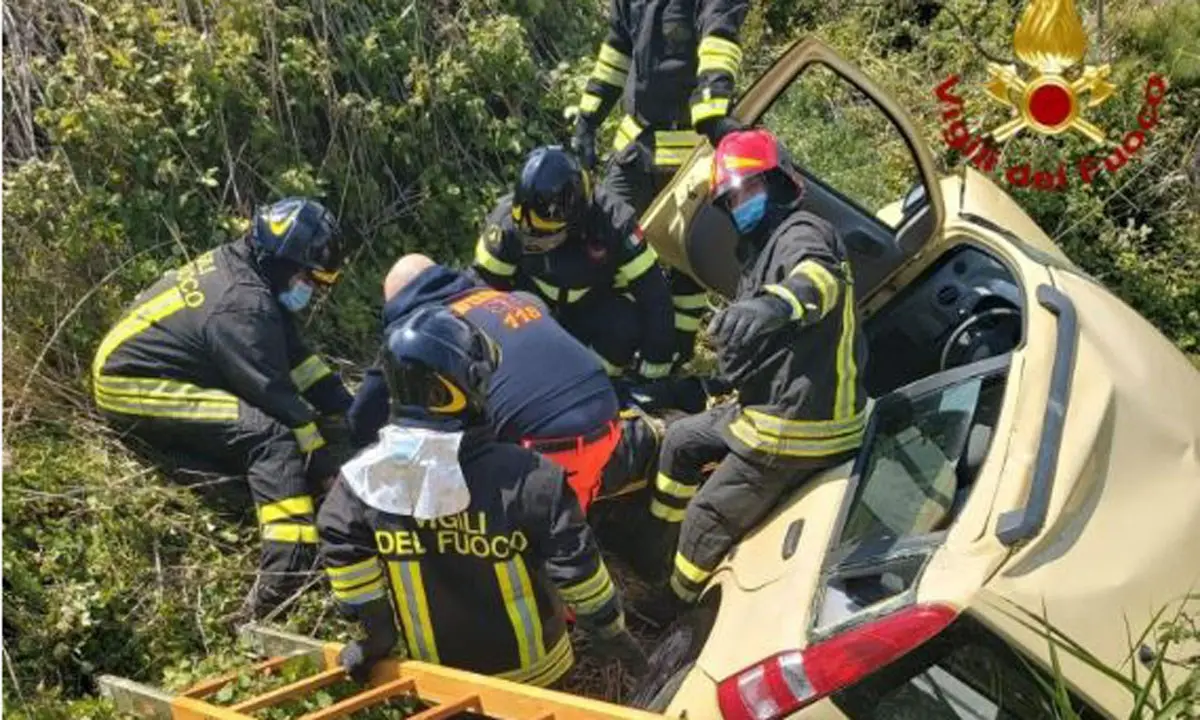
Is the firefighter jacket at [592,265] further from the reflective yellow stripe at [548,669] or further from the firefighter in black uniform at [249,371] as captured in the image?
the reflective yellow stripe at [548,669]

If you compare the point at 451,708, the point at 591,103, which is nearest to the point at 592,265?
the point at 591,103

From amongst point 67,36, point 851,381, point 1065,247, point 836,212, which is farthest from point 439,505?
point 1065,247

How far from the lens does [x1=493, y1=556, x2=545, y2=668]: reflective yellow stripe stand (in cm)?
341

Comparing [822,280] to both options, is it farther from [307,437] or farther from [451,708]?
[307,437]

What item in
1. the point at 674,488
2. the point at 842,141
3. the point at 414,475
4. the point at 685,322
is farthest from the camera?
the point at 842,141

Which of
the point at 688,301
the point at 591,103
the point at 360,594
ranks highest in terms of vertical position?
the point at 591,103

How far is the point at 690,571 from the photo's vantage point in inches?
152

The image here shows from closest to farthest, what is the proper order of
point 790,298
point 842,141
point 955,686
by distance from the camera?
point 955,686
point 790,298
point 842,141

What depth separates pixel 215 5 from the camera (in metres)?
6.43

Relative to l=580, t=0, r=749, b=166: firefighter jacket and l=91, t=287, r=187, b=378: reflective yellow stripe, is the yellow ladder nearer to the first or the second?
l=91, t=287, r=187, b=378: reflective yellow stripe

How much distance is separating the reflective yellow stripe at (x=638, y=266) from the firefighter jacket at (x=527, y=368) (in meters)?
1.04

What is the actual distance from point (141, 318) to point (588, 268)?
5.69ft

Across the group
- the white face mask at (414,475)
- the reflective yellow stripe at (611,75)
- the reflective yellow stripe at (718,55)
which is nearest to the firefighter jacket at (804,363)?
the white face mask at (414,475)

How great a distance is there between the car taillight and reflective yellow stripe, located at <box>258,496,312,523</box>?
83.3 inches
